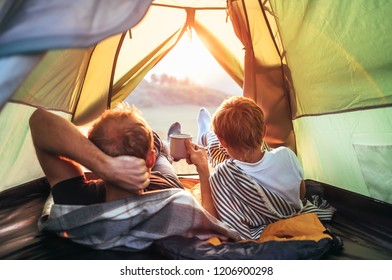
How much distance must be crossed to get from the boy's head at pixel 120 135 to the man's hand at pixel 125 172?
0.04 m

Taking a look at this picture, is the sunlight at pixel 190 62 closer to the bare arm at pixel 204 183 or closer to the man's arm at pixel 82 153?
the bare arm at pixel 204 183

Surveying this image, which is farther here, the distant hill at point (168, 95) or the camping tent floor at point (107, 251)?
the distant hill at point (168, 95)

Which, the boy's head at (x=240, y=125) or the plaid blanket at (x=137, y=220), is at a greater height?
the boy's head at (x=240, y=125)

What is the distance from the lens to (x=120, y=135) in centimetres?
105

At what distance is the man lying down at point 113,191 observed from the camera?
101 cm

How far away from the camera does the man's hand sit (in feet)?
3.30

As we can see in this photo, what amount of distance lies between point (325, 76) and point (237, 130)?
636 mm

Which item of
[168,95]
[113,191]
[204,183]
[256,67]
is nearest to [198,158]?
[204,183]

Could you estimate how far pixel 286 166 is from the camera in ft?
4.22

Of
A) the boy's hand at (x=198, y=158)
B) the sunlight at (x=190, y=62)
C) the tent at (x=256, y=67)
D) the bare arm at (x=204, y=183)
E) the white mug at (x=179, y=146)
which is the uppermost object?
the sunlight at (x=190, y=62)

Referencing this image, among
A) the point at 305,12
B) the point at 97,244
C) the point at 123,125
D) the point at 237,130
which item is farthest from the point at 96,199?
the point at 305,12

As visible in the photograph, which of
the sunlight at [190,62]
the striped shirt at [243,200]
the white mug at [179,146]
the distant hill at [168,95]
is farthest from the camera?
the distant hill at [168,95]

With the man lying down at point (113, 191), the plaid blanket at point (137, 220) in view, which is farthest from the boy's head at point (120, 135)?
the plaid blanket at point (137, 220)

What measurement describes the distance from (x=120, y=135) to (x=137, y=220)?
0.76ft
